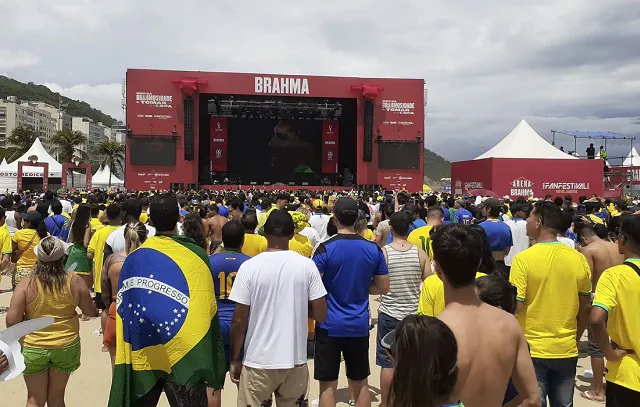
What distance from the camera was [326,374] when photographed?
3469 mm

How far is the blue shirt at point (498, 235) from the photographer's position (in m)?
5.69

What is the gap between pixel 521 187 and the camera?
23.4 meters

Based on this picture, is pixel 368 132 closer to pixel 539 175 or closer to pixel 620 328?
pixel 539 175

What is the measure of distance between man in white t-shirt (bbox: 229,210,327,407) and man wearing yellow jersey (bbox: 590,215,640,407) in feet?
4.81

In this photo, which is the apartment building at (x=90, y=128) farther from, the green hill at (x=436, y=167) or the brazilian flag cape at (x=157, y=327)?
the brazilian flag cape at (x=157, y=327)

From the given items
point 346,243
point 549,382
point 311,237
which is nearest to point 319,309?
point 346,243

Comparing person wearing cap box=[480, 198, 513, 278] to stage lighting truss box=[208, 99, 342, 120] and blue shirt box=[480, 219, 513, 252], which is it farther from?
stage lighting truss box=[208, 99, 342, 120]

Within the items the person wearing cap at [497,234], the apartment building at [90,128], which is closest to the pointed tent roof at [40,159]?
the person wearing cap at [497,234]

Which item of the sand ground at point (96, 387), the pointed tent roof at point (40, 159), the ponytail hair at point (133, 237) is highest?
the pointed tent roof at point (40, 159)

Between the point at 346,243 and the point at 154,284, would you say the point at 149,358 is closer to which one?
the point at 154,284

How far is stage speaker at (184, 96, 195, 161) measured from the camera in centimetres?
2559

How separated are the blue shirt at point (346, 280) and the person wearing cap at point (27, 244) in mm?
3972

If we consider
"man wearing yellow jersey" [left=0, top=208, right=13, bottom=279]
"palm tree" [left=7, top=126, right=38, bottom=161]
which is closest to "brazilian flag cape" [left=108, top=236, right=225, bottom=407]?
"man wearing yellow jersey" [left=0, top=208, right=13, bottom=279]

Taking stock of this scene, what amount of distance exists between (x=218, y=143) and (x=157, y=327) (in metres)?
27.3
